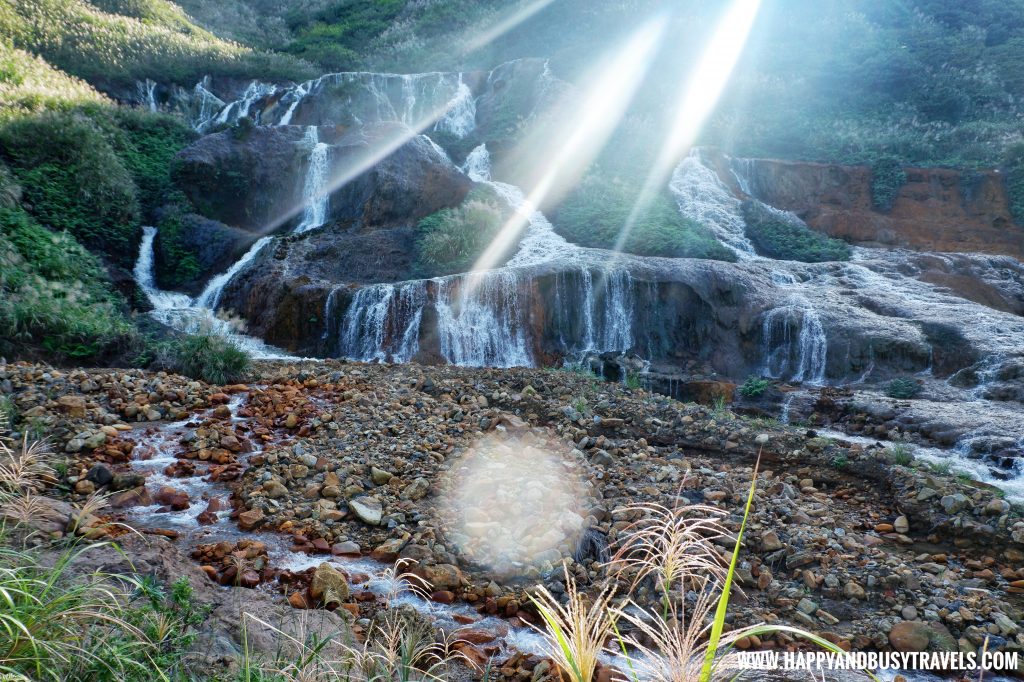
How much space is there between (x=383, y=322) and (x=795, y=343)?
8082mm

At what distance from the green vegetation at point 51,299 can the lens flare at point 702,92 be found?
427 inches

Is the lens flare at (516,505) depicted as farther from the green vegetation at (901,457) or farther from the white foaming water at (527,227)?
the white foaming water at (527,227)

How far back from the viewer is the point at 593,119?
20922 millimetres

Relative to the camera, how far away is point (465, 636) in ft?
10.2

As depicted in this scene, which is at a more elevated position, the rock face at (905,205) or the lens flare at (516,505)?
the rock face at (905,205)

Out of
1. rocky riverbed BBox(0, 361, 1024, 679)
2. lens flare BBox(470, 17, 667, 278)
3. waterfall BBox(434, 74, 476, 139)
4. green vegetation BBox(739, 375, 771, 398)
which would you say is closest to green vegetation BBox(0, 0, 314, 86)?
A: waterfall BBox(434, 74, 476, 139)

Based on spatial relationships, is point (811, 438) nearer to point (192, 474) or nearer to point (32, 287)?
point (192, 474)

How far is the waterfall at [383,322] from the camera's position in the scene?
11398 millimetres


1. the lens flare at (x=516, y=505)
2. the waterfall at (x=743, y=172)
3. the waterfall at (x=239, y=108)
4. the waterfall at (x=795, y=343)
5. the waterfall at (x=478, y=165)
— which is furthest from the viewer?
the waterfall at (x=239, y=108)

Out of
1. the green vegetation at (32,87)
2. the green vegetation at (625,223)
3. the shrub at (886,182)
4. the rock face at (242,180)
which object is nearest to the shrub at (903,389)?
the green vegetation at (625,223)

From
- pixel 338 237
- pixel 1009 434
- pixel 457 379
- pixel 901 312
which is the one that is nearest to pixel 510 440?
pixel 457 379

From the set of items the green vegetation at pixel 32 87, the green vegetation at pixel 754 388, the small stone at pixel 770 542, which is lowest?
the green vegetation at pixel 754 388

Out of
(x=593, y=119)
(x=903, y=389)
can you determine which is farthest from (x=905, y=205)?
(x=903, y=389)

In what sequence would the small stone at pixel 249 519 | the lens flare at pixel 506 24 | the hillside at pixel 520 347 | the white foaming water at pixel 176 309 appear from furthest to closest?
the lens flare at pixel 506 24 → the white foaming water at pixel 176 309 → the small stone at pixel 249 519 → the hillside at pixel 520 347
